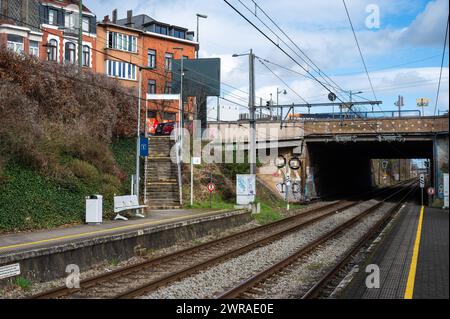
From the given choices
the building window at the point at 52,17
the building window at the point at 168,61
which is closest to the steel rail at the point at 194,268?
the building window at the point at 52,17

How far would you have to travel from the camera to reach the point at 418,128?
34875 millimetres

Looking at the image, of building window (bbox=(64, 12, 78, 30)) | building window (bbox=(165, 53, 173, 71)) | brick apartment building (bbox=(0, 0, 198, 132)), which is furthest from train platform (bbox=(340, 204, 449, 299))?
building window (bbox=(165, 53, 173, 71))

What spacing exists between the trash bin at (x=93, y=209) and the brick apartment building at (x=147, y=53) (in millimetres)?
24342

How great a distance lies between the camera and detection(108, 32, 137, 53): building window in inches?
1838

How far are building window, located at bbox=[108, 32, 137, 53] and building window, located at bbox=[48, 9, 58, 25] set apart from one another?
5.95 metres

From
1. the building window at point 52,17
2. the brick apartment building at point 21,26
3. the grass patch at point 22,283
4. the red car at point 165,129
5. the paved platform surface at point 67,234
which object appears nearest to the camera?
the grass patch at point 22,283

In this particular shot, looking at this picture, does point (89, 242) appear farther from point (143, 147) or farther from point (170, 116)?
point (170, 116)

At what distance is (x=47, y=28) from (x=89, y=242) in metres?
33.2

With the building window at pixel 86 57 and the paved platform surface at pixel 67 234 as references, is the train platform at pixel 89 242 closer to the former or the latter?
the paved platform surface at pixel 67 234

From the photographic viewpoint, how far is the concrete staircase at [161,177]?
26.0 m

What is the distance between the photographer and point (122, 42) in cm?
4750

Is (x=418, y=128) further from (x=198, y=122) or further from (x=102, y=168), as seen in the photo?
(x=102, y=168)

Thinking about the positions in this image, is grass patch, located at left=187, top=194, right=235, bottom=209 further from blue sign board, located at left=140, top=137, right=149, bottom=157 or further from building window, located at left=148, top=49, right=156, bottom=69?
building window, located at left=148, top=49, right=156, bottom=69
